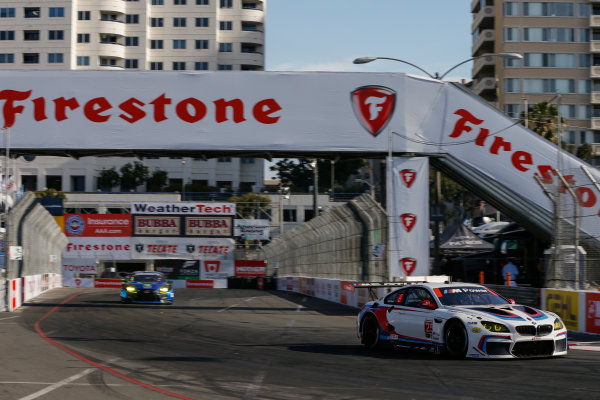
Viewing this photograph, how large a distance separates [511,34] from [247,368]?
2685 inches

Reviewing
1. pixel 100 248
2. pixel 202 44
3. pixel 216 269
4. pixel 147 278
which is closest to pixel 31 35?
pixel 202 44

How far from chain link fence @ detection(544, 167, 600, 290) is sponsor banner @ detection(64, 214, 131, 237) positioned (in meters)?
48.3

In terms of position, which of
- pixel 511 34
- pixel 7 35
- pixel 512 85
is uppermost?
pixel 7 35

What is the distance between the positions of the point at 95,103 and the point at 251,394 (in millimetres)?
18152

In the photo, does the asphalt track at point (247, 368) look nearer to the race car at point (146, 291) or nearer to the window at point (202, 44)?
the race car at point (146, 291)

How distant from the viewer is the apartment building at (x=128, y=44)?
9283 cm

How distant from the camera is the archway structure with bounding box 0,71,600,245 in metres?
25.0

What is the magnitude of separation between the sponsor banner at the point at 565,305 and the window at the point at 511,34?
5971 centimetres

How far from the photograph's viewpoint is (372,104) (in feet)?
82.7

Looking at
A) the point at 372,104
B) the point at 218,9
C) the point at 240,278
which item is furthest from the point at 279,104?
the point at 218,9

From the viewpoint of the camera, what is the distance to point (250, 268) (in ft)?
185

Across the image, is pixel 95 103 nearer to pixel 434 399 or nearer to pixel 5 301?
pixel 5 301

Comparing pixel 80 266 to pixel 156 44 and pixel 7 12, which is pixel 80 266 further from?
pixel 7 12

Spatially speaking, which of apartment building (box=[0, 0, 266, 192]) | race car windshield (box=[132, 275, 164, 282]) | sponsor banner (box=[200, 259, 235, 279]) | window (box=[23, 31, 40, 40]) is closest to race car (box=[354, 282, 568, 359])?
race car windshield (box=[132, 275, 164, 282])
